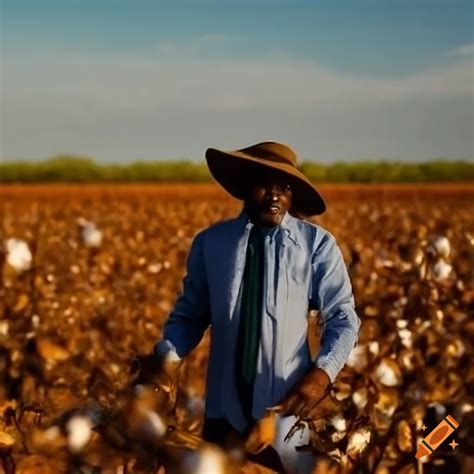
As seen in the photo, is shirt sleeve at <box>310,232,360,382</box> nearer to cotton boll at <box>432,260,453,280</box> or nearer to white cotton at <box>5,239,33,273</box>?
cotton boll at <box>432,260,453,280</box>

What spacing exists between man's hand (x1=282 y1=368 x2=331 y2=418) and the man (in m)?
0.05

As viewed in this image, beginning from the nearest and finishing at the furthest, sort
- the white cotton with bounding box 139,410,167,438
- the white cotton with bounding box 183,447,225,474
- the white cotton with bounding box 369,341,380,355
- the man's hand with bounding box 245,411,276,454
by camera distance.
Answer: the white cotton with bounding box 183,447,225,474
the white cotton with bounding box 139,410,167,438
the man's hand with bounding box 245,411,276,454
the white cotton with bounding box 369,341,380,355

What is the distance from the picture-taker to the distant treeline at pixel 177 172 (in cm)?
4928

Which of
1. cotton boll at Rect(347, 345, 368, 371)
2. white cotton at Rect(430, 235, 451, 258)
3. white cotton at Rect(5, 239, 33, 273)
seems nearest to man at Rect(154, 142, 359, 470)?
cotton boll at Rect(347, 345, 368, 371)

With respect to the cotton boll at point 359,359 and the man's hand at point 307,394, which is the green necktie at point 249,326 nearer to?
the man's hand at point 307,394

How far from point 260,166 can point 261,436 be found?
2.49ft

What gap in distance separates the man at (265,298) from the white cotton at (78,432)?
1.97 feet

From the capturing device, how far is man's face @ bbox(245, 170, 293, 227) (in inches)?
92.9

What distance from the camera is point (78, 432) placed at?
5.53ft

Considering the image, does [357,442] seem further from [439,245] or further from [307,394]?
[439,245]

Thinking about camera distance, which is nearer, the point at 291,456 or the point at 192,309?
the point at 291,456

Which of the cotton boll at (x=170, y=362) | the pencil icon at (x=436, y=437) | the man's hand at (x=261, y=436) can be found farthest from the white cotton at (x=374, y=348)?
the man's hand at (x=261, y=436)

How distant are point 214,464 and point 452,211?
1729 cm

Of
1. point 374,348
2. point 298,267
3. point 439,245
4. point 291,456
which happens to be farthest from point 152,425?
point 439,245
